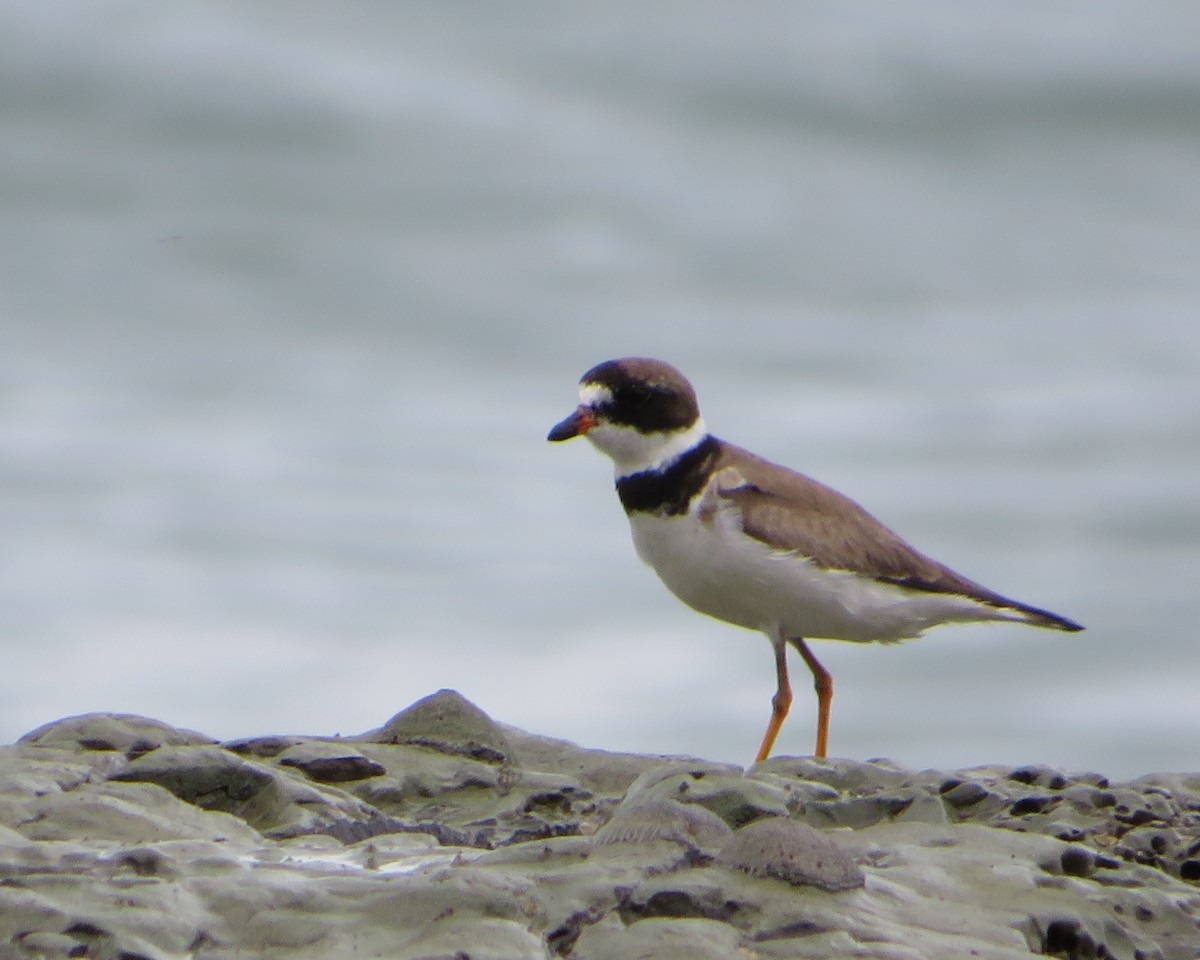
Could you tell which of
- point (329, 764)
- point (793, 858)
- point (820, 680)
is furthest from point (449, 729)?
point (793, 858)

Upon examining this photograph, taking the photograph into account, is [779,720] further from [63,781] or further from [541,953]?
[541,953]

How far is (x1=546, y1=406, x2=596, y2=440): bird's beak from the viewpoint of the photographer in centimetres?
673

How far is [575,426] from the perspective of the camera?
22.2 ft

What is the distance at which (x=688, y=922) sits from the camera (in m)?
3.11

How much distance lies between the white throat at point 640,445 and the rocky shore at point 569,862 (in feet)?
6.20

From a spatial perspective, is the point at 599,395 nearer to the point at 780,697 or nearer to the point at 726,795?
the point at 780,697

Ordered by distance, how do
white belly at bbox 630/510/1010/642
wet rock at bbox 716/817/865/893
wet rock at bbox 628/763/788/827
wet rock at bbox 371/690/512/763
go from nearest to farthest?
wet rock at bbox 716/817/865/893 < wet rock at bbox 628/763/788/827 < wet rock at bbox 371/690/512/763 < white belly at bbox 630/510/1010/642

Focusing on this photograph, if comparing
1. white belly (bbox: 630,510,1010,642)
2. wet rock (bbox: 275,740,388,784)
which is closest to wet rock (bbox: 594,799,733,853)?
wet rock (bbox: 275,740,388,784)

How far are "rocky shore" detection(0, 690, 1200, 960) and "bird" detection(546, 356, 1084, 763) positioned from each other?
143 centimetres

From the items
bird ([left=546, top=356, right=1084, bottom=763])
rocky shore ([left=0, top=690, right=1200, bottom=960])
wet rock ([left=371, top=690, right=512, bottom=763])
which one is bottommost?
rocky shore ([left=0, top=690, right=1200, bottom=960])

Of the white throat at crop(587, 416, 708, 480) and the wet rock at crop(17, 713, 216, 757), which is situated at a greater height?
the white throat at crop(587, 416, 708, 480)

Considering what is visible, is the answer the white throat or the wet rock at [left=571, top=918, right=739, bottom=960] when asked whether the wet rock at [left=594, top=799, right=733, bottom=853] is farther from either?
the white throat

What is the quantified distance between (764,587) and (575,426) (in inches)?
39.1

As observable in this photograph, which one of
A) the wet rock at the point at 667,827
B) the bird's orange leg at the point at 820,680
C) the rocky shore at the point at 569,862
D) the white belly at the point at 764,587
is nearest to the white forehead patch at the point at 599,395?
the white belly at the point at 764,587
